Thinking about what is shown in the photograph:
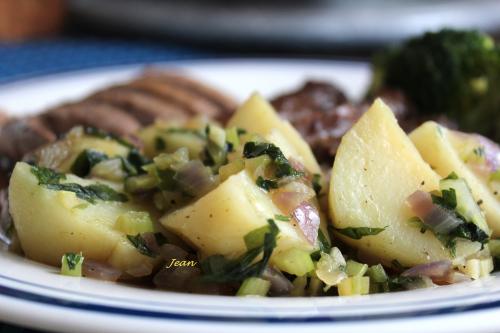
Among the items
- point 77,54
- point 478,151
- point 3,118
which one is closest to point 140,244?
point 478,151

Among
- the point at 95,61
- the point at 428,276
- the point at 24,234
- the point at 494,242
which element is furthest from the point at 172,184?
the point at 95,61

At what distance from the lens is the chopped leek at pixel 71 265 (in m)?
2.11

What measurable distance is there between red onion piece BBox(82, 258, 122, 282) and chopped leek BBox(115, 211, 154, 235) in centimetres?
12

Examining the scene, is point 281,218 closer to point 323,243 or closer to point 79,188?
point 323,243

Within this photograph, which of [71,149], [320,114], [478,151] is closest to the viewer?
[478,151]

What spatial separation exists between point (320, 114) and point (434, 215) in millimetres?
1279

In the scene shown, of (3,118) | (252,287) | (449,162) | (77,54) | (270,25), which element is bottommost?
(77,54)

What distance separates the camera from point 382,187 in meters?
2.27

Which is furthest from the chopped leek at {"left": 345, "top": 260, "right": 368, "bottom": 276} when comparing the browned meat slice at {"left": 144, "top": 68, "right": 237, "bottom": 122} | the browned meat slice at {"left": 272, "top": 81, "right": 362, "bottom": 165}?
the browned meat slice at {"left": 144, "top": 68, "right": 237, "bottom": 122}

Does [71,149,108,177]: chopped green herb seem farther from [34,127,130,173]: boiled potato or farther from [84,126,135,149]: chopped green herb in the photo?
[84,126,135,149]: chopped green herb

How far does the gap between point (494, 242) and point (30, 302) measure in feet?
4.87

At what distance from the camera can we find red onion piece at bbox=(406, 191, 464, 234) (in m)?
2.20

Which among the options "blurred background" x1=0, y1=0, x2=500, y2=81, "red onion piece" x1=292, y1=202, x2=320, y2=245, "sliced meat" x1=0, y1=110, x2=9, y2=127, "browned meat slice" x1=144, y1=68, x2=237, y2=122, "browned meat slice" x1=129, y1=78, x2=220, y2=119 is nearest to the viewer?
"red onion piece" x1=292, y1=202, x2=320, y2=245

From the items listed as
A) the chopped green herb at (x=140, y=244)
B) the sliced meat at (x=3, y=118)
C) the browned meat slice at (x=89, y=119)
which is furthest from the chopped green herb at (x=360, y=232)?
the sliced meat at (x=3, y=118)
